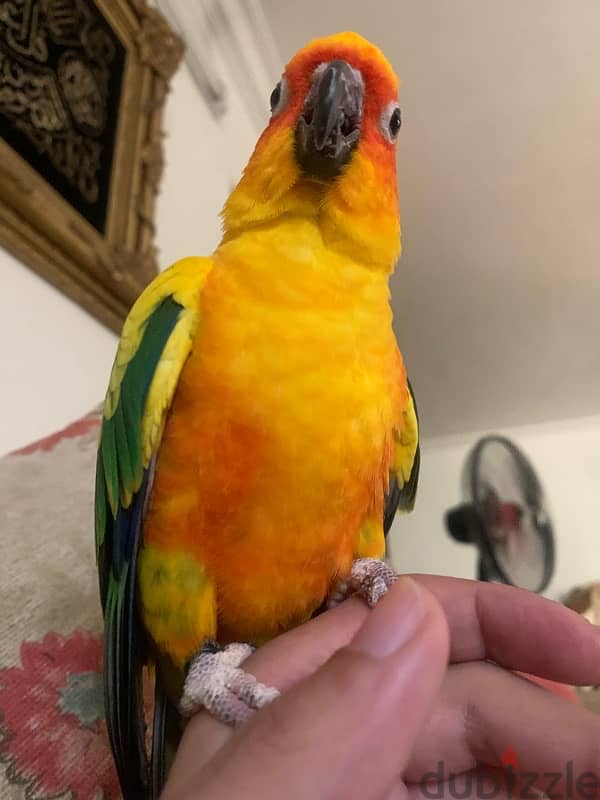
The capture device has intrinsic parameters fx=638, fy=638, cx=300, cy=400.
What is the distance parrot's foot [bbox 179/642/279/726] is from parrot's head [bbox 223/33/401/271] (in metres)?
0.40

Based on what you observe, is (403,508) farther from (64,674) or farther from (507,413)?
(507,413)

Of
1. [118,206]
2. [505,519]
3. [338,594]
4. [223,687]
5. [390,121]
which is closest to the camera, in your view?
[223,687]

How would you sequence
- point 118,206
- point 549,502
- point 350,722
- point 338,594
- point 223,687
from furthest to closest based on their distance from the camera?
point 549,502, point 118,206, point 338,594, point 223,687, point 350,722

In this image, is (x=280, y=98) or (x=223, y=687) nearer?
(x=223, y=687)

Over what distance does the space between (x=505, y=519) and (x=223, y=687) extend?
72.4 inches

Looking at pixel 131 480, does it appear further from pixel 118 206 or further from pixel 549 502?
pixel 549 502

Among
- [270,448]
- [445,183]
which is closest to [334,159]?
[270,448]

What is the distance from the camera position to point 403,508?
83 centimetres

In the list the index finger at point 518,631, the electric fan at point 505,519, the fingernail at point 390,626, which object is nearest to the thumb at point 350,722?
the fingernail at point 390,626

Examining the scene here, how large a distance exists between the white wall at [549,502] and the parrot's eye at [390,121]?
3.29m

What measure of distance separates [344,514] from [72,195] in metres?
0.81

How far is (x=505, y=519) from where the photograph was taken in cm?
216

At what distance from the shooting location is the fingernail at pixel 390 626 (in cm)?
38

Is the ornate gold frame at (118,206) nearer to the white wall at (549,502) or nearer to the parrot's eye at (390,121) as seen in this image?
the parrot's eye at (390,121)
